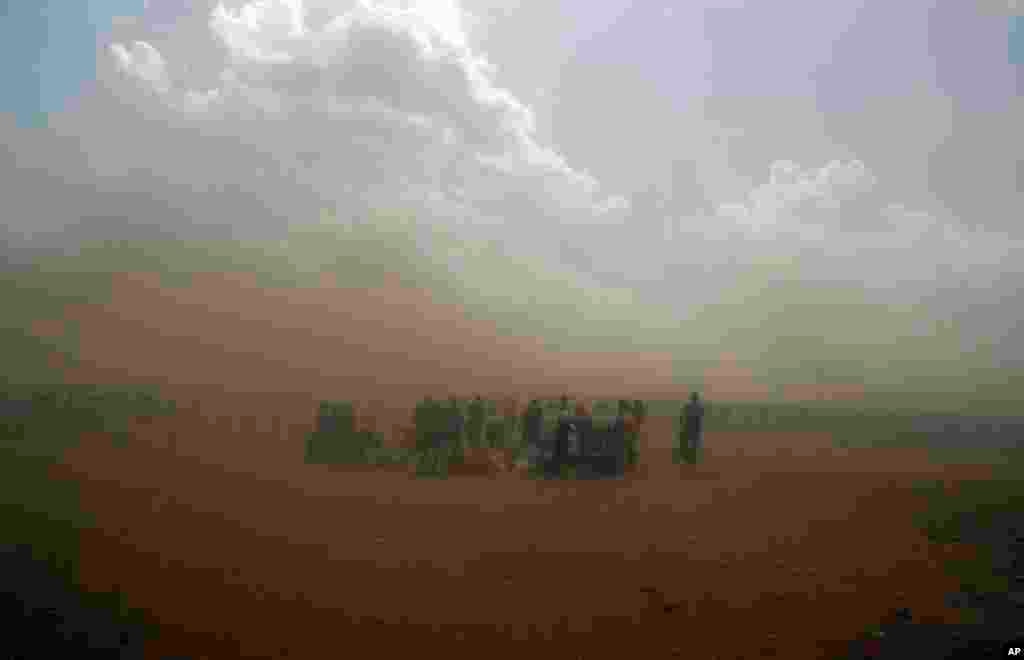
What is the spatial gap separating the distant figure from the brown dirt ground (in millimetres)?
674

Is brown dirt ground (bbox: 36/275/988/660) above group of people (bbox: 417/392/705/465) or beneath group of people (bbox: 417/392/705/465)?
beneath

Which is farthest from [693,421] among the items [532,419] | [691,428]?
[532,419]

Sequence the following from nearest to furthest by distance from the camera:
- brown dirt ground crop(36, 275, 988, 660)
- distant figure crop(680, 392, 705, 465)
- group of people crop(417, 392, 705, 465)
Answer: brown dirt ground crop(36, 275, 988, 660), group of people crop(417, 392, 705, 465), distant figure crop(680, 392, 705, 465)

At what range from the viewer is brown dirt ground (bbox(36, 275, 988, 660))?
268 inches

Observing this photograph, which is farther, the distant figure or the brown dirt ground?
the distant figure

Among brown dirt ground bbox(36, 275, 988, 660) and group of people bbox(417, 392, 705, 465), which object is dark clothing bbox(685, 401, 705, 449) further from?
brown dirt ground bbox(36, 275, 988, 660)

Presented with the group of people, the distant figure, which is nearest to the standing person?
the group of people

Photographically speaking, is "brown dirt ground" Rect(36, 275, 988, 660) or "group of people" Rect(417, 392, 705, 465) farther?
"group of people" Rect(417, 392, 705, 465)

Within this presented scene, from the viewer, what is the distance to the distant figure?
53.9ft

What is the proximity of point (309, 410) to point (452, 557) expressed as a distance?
18.7 metres

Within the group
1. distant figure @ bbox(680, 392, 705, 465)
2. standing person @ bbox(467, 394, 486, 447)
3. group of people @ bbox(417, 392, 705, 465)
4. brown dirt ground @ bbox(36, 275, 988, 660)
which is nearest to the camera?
brown dirt ground @ bbox(36, 275, 988, 660)

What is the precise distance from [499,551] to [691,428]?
9.15 meters

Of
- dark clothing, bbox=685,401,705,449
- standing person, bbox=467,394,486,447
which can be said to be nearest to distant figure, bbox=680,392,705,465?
dark clothing, bbox=685,401,705,449

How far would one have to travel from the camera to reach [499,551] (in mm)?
9477
